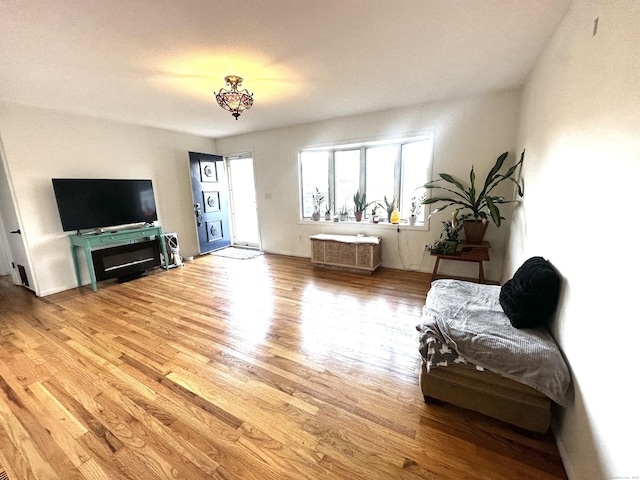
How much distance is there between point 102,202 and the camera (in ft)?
12.5

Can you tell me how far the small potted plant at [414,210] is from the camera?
398cm

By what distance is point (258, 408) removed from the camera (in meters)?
1.61

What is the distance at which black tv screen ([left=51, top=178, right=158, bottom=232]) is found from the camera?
349 cm

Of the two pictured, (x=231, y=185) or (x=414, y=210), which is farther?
(x=231, y=185)

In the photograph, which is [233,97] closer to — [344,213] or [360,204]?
[360,204]

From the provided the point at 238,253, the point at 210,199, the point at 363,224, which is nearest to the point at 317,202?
the point at 363,224

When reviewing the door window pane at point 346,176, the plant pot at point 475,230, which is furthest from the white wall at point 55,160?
the plant pot at point 475,230

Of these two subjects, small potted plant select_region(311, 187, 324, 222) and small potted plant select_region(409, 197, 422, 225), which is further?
small potted plant select_region(311, 187, 324, 222)

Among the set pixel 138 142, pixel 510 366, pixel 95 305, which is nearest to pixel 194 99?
pixel 138 142

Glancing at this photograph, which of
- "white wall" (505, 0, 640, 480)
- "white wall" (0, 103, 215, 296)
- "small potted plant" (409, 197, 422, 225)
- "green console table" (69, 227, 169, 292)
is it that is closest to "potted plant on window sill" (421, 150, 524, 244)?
"small potted plant" (409, 197, 422, 225)

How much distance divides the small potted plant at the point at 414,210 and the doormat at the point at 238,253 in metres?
3.13

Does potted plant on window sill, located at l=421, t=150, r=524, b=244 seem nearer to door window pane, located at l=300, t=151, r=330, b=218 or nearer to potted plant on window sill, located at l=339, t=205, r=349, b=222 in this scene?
potted plant on window sill, located at l=339, t=205, r=349, b=222

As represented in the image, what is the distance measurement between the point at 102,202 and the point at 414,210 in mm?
4693

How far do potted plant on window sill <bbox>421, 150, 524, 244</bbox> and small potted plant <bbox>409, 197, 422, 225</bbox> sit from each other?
27 centimetres
